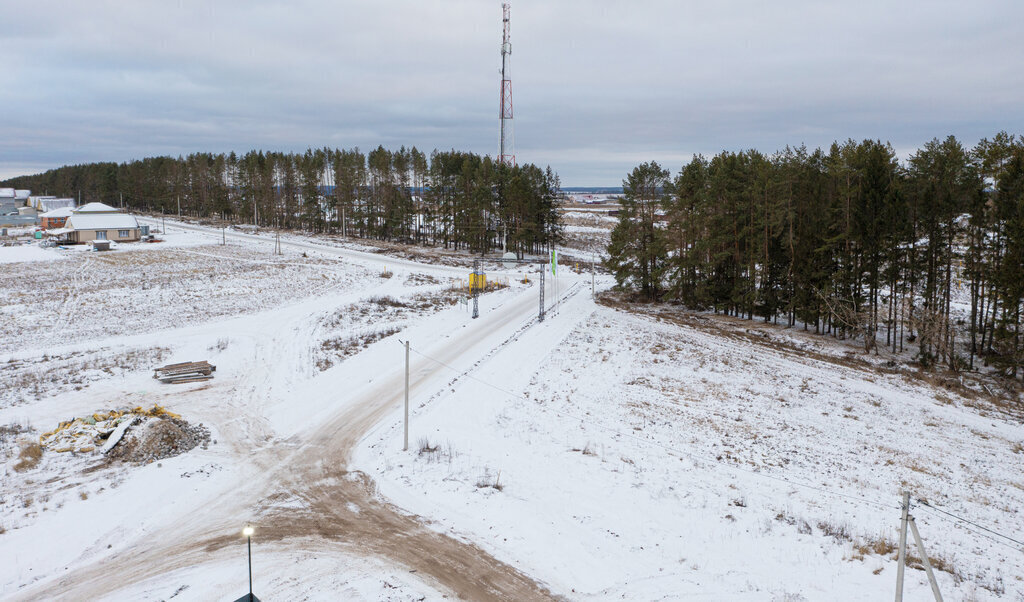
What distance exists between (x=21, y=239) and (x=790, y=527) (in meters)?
115

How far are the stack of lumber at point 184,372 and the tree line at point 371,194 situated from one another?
45.1m

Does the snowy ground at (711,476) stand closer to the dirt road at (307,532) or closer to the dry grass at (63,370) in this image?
the dirt road at (307,532)

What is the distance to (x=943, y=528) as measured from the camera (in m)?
13.9

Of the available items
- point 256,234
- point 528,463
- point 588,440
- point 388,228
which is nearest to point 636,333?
point 588,440

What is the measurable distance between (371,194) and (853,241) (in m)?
70.7

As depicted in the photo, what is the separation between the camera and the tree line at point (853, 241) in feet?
91.9

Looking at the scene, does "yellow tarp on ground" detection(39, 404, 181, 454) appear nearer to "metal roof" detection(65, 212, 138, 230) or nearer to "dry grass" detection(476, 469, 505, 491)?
"dry grass" detection(476, 469, 505, 491)

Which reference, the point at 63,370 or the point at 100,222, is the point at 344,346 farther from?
the point at 100,222

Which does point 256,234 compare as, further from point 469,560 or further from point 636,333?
point 469,560

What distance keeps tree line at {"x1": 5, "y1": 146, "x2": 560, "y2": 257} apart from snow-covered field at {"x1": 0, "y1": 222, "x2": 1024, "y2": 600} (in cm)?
3606

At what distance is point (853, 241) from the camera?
32625mm

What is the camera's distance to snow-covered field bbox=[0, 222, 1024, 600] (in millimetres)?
11812

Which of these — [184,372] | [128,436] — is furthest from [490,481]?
[184,372]

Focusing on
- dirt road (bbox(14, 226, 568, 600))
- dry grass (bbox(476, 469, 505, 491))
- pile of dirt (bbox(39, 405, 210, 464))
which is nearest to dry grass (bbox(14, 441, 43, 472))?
pile of dirt (bbox(39, 405, 210, 464))
